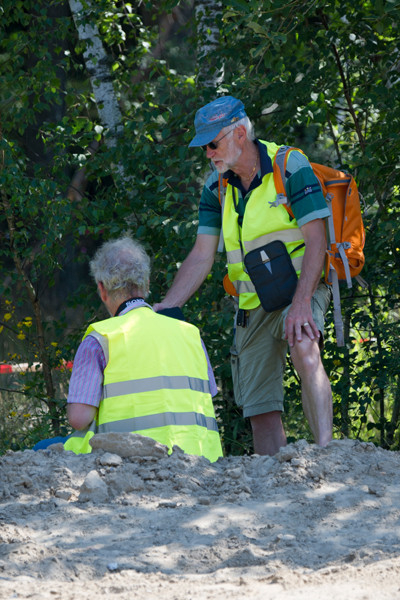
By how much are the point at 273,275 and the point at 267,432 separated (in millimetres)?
900

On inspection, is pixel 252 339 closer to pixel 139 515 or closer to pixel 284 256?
pixel 284 256

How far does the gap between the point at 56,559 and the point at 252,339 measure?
2.13 metres

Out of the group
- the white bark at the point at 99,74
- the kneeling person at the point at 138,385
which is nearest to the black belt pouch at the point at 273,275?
the kneeling person at the point at 138,385

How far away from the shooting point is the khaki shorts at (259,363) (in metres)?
4.50

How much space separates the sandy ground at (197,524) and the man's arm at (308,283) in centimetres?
64

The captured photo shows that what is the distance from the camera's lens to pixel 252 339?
14.9 feet

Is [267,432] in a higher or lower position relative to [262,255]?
lower

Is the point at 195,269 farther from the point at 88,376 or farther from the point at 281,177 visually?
the point at 88,376

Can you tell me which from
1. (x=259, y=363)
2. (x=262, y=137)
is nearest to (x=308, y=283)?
(x=259, y=363)

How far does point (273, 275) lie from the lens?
430 cm

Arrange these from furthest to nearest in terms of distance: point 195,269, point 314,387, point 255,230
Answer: point 195,269 → point 255,230 → point 314,387

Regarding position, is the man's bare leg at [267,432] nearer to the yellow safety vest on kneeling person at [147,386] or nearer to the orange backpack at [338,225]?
the orange backpack at [338,225]

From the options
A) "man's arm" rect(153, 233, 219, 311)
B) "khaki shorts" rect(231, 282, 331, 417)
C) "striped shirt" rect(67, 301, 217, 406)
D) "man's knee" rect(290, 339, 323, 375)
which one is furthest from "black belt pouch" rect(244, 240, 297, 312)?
"striped shirt" rect(67, 301, 217, 406)

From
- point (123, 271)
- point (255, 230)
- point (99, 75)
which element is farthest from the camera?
point (99, 75)
